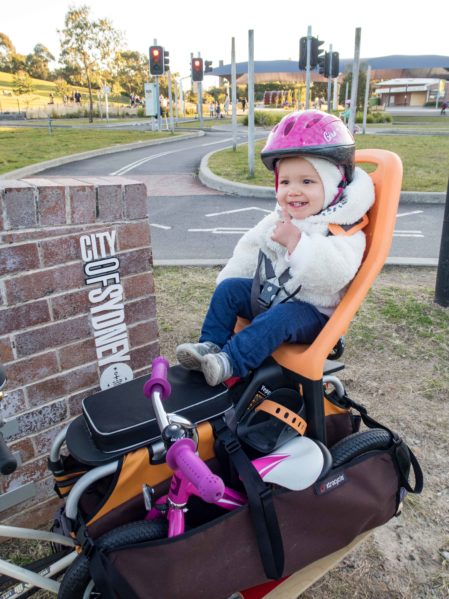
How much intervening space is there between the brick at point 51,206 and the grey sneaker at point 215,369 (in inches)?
31.2

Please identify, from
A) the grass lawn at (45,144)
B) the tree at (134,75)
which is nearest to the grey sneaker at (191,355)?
the grass lawn at (45,144)

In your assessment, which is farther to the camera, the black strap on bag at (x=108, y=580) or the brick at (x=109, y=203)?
the brick at (x=109, y=203)

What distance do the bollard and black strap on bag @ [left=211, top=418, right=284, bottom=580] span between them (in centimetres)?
303

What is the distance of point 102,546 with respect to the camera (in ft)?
4.61

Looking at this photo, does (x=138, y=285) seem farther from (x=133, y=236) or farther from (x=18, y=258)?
(x=18, y=258)

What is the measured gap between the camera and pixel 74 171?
12719 mm

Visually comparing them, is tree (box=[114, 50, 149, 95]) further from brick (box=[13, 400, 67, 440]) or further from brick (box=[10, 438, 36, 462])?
brick (box=[10, 438, 36, 462])

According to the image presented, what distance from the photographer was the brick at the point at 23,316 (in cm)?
184

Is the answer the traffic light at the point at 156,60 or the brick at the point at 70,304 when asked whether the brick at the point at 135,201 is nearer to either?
the brick at the point at 70,304

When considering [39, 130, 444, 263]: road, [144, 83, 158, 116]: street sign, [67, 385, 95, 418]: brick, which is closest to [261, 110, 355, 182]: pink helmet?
[67, 385, 95, 418]: brick

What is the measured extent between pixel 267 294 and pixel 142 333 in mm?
697

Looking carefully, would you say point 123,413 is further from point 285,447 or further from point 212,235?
point 212,235

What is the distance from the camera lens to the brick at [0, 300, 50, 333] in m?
1.84

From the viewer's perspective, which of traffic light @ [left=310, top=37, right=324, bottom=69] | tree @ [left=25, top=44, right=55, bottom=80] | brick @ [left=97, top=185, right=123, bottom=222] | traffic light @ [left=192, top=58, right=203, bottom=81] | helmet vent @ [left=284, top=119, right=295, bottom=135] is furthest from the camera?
tree @ [left=25, top=44, right=55, bottom=80]
